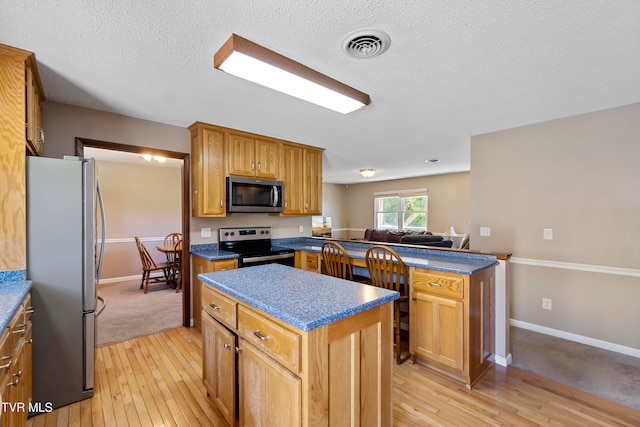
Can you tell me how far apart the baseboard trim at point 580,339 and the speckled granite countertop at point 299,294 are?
279cm

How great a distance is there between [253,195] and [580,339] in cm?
384

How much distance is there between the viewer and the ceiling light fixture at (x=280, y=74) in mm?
1687

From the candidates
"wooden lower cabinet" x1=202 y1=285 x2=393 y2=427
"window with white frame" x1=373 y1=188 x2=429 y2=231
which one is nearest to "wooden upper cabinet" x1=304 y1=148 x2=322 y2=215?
"wooden lower cabinet" x1=202 y1=285 x2=393 y2=427

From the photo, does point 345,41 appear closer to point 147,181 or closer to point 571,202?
point 571,202

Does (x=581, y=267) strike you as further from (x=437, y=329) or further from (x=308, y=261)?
(x=308, y=261)

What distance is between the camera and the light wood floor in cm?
188

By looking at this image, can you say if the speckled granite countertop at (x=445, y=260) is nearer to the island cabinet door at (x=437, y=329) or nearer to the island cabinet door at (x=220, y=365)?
the island cabinet door at (x=437, y=329)

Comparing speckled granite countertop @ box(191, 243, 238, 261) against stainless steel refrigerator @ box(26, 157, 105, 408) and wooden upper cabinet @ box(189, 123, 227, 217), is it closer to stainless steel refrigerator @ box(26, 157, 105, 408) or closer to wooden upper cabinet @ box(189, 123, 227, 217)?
wooden upper cabinet @ box(189, 123, 227, 217)

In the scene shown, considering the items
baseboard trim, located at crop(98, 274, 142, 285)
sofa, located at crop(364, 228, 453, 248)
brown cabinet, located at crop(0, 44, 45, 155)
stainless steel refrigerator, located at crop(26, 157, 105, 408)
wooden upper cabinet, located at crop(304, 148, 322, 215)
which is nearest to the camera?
brown cabinet, located at crop(0, 44, 45, 155)

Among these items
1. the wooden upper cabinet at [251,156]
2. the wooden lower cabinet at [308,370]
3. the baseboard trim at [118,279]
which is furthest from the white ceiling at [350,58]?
the baseboard trim at [118,279]

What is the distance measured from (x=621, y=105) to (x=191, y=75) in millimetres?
3775

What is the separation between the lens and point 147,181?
19.7ft

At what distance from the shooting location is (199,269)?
3.32 metres

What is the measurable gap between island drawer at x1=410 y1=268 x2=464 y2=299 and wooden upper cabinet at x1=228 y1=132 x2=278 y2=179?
7.33 ft
